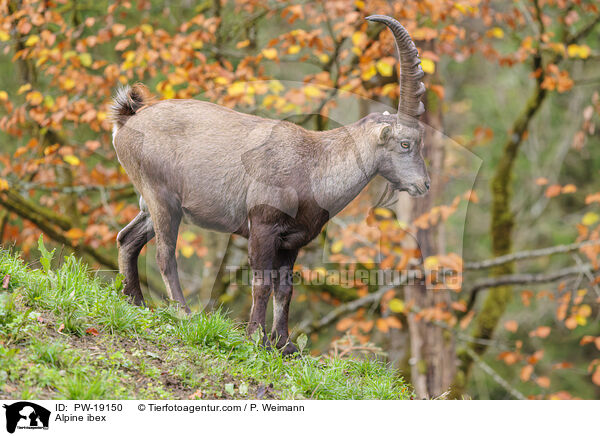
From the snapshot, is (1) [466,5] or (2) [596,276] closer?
(1) [466,5]

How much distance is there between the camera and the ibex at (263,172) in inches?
217

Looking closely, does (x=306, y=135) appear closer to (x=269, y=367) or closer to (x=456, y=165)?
(x=269, y=367)

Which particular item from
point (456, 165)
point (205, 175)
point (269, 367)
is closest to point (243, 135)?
point (205, 175)

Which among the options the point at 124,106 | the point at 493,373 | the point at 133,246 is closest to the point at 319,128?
the point at 124,106

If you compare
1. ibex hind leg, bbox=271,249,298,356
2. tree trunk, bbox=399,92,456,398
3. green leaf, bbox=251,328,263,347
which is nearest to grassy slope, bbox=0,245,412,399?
green leaf, bbox=251,328,263,347

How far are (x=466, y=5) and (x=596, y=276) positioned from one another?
5042 mm

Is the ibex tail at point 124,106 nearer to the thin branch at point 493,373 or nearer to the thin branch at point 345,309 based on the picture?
the thin branch at point 345,309

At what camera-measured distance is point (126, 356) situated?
4.91 meters

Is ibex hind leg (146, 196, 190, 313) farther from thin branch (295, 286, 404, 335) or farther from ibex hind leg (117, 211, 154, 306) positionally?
thin branch (295, 286, 404, 335)

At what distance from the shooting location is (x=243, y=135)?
574 cm

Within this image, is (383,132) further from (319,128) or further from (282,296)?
(319,128)

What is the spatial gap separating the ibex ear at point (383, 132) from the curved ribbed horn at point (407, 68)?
21cm
